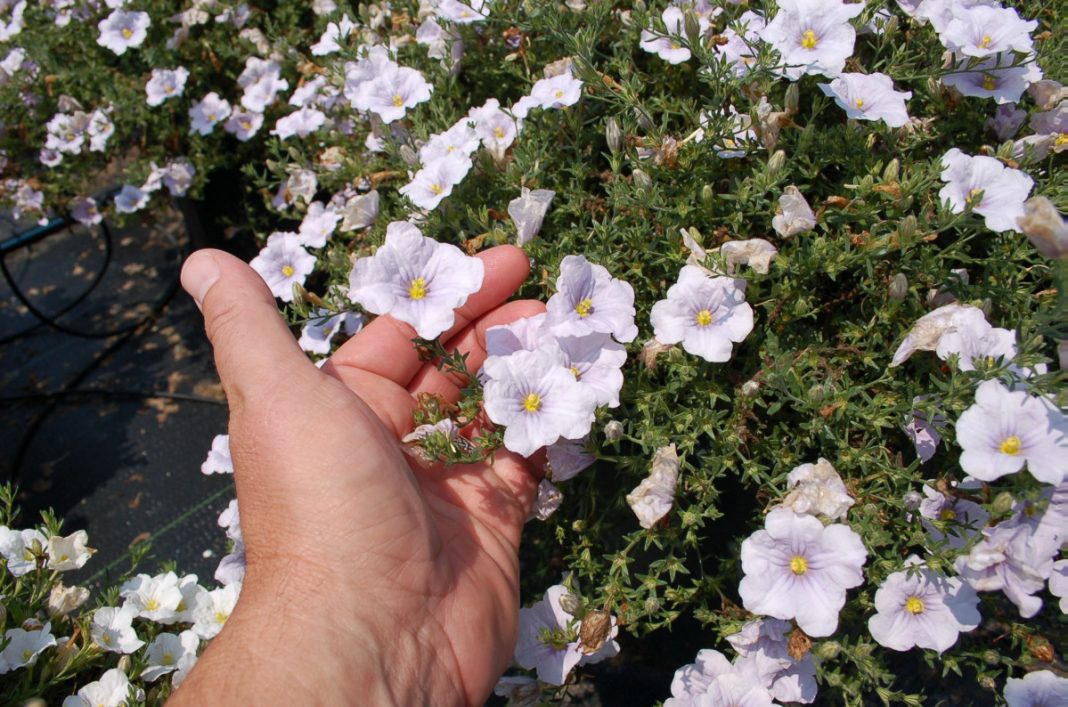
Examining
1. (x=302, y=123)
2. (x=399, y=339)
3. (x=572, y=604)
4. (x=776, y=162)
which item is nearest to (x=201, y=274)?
(x=399, y=339)

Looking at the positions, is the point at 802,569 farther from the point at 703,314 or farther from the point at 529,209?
the point at 529,209

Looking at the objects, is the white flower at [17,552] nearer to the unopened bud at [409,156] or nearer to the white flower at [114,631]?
the white flower at [114,631]

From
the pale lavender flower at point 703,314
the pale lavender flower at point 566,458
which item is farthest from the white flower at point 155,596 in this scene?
the pale lavender flower at point 703,314

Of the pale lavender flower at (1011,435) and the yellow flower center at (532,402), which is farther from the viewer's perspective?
the yellow flower center at (532,402)

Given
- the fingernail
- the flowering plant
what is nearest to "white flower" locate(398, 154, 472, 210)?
the flowering plant

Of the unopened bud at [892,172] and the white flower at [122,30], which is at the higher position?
the white flower at [122,30]
